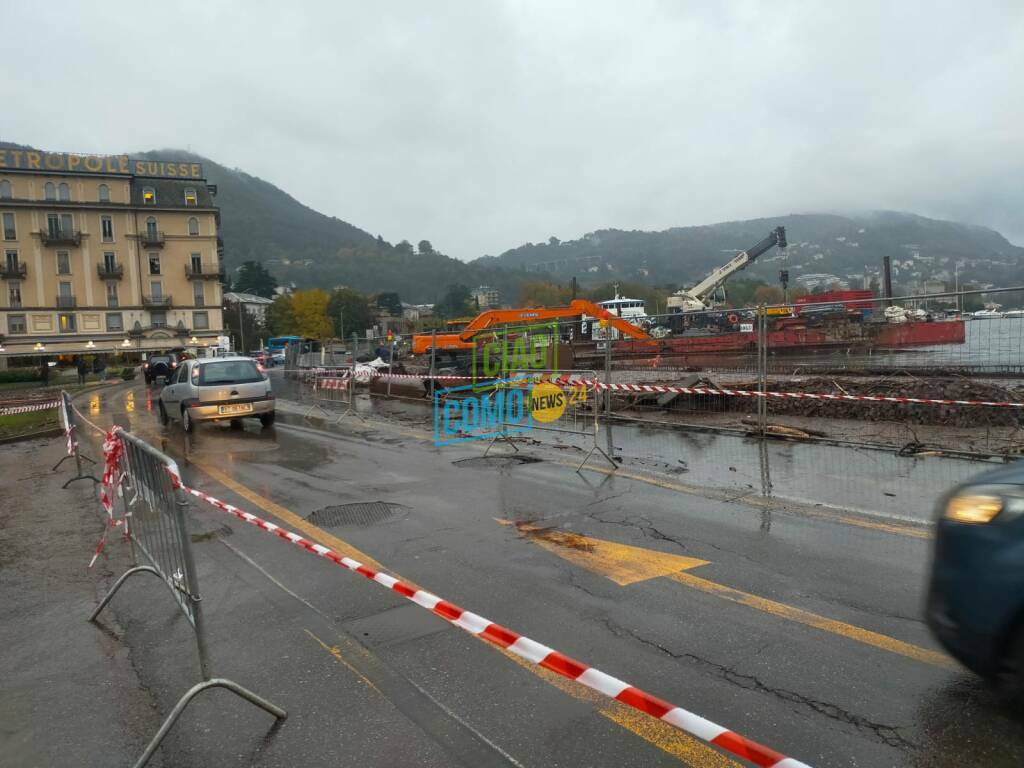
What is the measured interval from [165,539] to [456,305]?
128 metres

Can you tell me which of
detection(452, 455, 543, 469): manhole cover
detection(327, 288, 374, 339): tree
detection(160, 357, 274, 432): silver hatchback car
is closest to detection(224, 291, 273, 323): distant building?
detection(327, 288, 374, 339): tree

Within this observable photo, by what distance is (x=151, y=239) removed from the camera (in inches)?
2960

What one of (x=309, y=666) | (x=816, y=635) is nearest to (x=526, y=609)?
(x=309, y=666)

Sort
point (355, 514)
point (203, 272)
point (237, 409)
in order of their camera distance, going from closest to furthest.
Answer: point (355, 514) < point (237, 409) < point (203, 272)

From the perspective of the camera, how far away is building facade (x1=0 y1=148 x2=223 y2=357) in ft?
229

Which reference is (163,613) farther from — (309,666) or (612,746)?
(612,746)

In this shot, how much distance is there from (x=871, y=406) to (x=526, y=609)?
1106 cm

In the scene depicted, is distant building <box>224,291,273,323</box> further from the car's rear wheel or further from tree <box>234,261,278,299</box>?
the car's rear wheel

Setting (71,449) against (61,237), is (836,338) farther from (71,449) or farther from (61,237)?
(61,237)

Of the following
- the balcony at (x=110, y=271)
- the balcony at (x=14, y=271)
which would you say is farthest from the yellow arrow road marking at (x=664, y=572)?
the balcony at (x=14, y=271)

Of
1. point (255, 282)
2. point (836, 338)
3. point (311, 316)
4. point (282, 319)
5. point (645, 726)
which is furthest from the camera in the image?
point (255, 282)

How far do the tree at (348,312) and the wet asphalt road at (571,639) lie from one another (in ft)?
333

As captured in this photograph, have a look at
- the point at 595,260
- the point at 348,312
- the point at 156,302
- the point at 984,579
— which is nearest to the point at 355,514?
the point at 984,579

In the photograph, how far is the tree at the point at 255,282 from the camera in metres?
142
